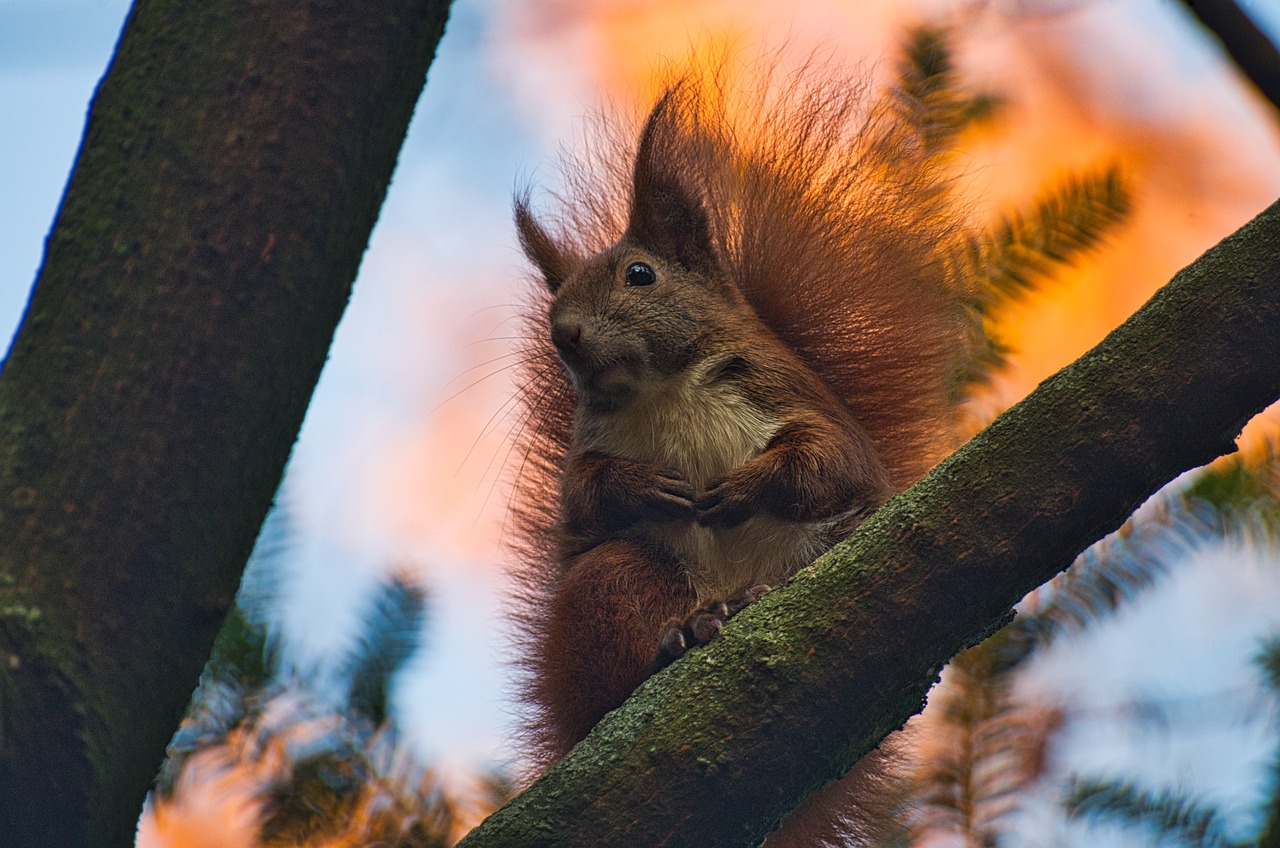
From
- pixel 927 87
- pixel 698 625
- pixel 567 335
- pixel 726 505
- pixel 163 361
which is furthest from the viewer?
pixel 927 87

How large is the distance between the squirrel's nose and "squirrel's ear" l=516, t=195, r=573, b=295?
372 millimetres

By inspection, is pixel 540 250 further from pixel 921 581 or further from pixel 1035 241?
pixel 921 581

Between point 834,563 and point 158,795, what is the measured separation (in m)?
1.30

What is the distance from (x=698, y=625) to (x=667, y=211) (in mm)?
852

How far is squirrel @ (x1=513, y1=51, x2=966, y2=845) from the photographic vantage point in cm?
190

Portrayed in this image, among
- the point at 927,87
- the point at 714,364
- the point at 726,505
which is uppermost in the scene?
the point at 927,87

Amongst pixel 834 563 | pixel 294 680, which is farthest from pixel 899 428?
pixel 294 680

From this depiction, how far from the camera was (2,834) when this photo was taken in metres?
1.23

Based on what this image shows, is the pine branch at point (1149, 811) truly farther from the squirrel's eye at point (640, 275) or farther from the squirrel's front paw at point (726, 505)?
the squirrel's eye at point (640, 275)

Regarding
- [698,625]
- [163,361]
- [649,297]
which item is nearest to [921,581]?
[698,625]

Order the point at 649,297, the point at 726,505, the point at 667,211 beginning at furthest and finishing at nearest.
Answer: the point at 667,211, the point at 649,297, the point at 726,505

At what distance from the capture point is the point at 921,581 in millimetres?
1346

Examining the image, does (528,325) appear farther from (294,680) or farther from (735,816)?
(735,816)

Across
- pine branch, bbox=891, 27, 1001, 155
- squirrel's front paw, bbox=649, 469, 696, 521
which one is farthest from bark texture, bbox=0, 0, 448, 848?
pine branch, bbox=891, 27, 1001, 155
